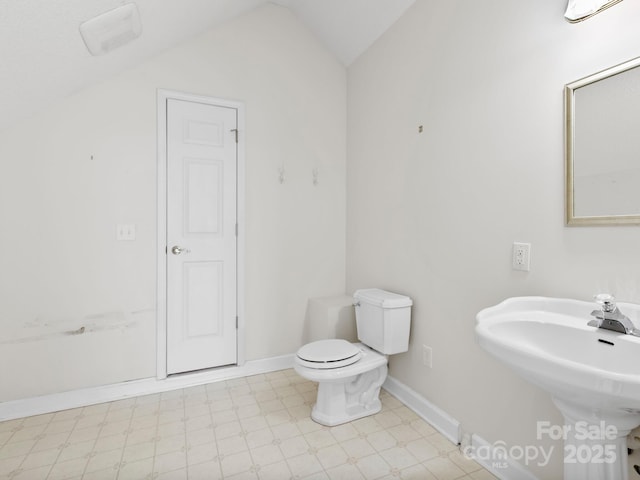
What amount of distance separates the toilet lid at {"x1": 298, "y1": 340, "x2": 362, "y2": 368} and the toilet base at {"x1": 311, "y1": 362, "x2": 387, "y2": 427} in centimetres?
13

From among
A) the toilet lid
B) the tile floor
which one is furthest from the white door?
the toilet lid

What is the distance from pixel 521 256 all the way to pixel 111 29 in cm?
226

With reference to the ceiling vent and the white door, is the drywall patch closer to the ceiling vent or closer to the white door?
the white door

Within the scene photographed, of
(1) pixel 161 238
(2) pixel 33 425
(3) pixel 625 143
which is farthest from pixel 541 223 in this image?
(2) pixel 33 425

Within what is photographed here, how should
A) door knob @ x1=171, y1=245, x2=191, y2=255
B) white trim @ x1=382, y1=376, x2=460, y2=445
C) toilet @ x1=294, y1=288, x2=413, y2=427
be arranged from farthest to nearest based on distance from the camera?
door knob @ x1=171, y1=245, x2=191, y2=255 → toilet @ x1=294, y1=288, x2=413, y2=427 → white trim @ x1=382, y1=376, x2=460, y2=445

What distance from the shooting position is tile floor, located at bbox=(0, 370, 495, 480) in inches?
61.9

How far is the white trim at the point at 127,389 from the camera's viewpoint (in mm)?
2039

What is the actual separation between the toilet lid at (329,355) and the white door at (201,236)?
0.83m

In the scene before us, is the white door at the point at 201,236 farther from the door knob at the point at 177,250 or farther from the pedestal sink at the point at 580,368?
the pedestal sink at the point at 580,368

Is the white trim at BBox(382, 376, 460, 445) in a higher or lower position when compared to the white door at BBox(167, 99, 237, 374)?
lower

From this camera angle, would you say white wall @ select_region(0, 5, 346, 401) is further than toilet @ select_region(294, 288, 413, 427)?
Yes

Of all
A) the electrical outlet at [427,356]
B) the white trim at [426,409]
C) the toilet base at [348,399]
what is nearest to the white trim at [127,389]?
the toilet base at [348,399]

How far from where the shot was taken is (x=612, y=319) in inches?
40.0

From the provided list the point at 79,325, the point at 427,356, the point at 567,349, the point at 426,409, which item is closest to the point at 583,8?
the point at 567,349
